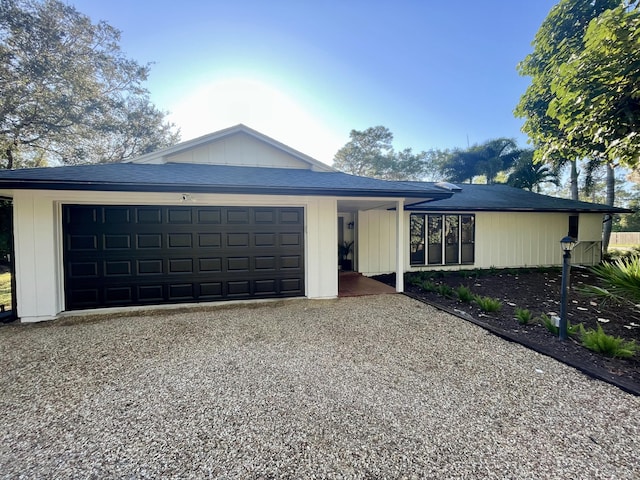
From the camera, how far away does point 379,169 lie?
100 feet

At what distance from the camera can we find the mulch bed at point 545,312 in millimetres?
3400

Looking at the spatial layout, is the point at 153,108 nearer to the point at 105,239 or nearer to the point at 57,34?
the point at 57,34

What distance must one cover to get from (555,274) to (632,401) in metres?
9.32

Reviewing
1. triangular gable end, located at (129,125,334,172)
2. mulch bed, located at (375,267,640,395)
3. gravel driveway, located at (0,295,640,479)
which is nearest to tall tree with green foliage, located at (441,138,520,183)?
mulch bed, located at (375,267,640,395)

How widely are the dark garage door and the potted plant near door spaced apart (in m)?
4.29

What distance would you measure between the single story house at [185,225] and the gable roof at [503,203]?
327 centimetres

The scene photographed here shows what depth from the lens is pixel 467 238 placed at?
10.5m

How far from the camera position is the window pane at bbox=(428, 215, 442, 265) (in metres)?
10.1

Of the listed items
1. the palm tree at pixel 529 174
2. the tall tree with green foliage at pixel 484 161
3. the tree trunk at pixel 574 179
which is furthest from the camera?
the tall tree with green foliage at pixel 484 161

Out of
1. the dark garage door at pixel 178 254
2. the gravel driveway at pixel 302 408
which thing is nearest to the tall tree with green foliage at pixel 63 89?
the dark garage door at pixel 178 254

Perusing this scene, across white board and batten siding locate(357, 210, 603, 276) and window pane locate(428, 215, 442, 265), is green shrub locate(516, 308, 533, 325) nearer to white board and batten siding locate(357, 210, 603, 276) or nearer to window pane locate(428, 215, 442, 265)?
white board and batten siding locate(357, 210, 603, 276)

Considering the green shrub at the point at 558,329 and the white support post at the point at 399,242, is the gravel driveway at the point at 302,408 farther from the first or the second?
the white support post at the point at 399,242

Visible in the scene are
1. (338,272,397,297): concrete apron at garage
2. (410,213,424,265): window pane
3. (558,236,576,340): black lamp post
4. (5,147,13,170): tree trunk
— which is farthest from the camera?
(5,147,13,170): tree trunk

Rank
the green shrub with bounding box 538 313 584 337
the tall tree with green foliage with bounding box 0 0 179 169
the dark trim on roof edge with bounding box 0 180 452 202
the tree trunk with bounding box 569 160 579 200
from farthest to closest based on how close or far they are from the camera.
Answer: the tree trunk with bounding box 569 160 579 200
the tall tree with green foliage with bounding box 0 0 179 169
the dark trim on roof edge with bounding box 0 180 452 202
the green shrub with bounding box 538 313 584 337
